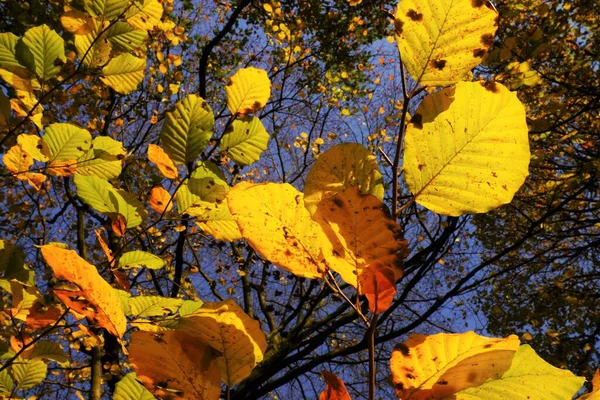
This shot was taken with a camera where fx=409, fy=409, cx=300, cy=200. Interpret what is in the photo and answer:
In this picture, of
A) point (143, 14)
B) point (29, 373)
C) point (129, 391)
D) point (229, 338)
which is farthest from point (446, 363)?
point (29, 373)

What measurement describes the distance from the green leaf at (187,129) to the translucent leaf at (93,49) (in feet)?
0.53

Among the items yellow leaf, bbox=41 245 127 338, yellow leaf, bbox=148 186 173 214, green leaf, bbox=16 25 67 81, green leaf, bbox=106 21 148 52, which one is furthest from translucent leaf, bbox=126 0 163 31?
yellow leaf, bbox=41 245 127 338

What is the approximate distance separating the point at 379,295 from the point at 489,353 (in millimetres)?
94

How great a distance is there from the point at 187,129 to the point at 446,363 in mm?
566

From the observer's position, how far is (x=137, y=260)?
33.9 inches

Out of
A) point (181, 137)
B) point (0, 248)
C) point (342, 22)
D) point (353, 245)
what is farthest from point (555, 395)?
point (342, 22)

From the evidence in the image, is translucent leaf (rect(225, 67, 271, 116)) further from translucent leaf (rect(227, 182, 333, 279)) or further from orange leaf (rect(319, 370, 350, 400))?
orange leaf (rect(319, 370, 350, 400))

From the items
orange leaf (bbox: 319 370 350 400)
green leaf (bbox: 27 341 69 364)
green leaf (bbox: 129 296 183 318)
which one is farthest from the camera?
green leaf (bbox: 27 341 69 364)

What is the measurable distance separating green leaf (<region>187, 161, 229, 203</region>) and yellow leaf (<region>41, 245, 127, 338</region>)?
36 cm

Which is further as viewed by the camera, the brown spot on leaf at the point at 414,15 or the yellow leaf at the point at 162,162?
the yellow leaf at the point at 162,162

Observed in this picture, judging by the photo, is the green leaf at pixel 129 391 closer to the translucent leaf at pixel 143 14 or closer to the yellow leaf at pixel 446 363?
the yellow leaf at pixel 446 363

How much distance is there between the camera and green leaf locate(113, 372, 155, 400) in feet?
1.86

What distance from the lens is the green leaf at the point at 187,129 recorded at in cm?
72

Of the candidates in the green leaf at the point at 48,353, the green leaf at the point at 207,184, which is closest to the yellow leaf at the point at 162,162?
the green leaf at the point at 207,184
